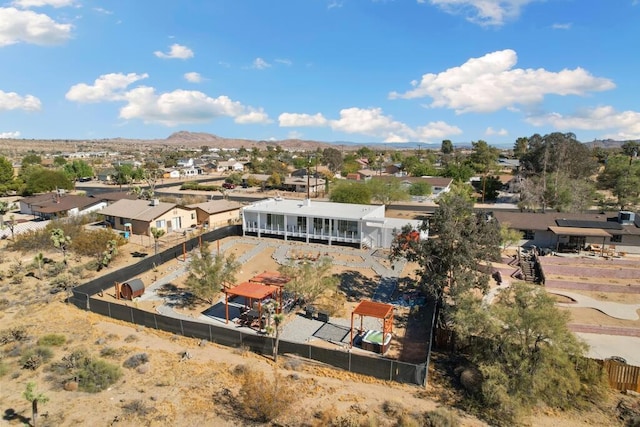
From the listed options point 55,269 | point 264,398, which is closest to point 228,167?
point 55,269

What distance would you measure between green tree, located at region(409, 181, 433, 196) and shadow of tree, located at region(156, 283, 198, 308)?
1956 inches

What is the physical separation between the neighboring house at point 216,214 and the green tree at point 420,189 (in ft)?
109

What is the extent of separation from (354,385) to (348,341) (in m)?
4.03

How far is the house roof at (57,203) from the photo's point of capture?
5211 centimetres

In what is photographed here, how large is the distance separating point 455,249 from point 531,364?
8294 millimetres

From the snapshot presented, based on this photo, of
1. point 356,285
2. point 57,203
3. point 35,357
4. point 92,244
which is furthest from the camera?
point 57,203

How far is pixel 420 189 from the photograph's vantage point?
6950 cm

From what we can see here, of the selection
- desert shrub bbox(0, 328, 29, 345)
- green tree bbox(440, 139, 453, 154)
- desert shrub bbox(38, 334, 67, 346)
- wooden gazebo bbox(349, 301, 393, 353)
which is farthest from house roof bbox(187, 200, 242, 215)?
green tree bbox(440, 139, 453, 154)

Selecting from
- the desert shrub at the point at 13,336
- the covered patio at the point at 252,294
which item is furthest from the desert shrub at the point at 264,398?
the desert shrub at the point at 13,336

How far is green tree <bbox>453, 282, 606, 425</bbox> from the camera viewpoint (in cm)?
1541

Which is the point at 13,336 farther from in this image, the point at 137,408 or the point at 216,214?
the point at 216,214

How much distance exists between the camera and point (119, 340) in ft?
70.6

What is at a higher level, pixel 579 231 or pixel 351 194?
pixel 351 194

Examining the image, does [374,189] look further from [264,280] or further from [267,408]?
[267,408]
